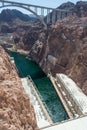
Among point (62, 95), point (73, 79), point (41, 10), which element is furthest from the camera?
point (41, 10)

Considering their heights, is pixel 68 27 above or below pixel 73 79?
above

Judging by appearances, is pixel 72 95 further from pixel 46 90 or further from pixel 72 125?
pixel 72 125

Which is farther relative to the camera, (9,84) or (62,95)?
(62,95)

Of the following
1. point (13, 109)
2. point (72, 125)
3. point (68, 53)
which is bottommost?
point (72, 125)

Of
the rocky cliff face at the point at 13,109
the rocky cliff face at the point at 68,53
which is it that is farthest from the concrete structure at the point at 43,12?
the rocky cliff face at the point at 13,109

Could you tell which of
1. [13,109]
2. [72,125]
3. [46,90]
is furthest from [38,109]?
[13,109]

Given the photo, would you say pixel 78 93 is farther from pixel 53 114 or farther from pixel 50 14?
pixel 50 14

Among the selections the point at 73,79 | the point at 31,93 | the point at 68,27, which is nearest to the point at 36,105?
the point at 31,93
